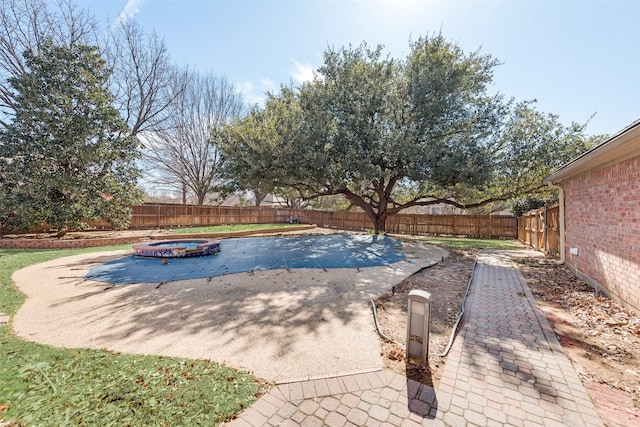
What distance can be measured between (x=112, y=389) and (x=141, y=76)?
2056 cm

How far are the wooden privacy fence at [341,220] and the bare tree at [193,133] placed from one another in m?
3.04

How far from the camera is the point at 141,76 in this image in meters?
16.7

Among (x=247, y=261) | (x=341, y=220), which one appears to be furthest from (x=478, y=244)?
(x=247, y=261)

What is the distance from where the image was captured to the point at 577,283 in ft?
18.5

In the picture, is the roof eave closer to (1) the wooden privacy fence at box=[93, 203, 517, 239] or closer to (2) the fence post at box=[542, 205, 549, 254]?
(2) the fence post at box=[542, 205, 549, 254]

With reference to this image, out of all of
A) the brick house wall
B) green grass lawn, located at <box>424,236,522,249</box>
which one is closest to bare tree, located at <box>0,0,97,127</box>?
the brick house wall

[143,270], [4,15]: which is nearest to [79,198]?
[143,270]

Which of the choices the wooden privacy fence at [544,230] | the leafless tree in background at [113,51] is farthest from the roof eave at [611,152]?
the leafless tree in background at [113,51]

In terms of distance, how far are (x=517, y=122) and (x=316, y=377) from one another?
1424 cm

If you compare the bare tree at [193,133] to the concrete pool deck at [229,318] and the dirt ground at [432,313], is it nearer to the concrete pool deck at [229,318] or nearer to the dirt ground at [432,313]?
the concrete pool deck at [229,318]

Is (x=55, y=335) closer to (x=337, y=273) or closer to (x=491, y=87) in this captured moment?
(x=337, y=273)

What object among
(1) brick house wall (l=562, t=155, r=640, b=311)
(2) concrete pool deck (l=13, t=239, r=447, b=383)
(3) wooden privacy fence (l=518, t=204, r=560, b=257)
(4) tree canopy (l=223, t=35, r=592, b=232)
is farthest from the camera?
(4) tree canopy (l=223, t=35, r=592, b=232)

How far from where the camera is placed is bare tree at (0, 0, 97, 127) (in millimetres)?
12109

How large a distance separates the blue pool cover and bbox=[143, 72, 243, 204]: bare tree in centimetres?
1320
